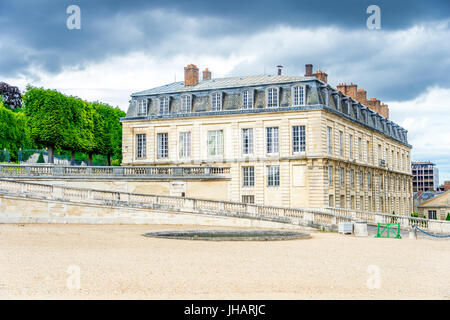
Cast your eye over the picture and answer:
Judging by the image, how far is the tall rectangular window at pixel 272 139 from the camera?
36625 millimetres

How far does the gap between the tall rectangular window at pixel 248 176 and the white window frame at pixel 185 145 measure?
4.52m

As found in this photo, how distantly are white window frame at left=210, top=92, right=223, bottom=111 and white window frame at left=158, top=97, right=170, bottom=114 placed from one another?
355cm

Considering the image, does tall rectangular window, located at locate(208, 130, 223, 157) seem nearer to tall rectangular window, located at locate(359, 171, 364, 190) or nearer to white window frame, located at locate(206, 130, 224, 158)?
white window frame, located at locate(206, 130, 224, 158)

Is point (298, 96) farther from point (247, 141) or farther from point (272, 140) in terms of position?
point (247, 141)

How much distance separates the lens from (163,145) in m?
40.0

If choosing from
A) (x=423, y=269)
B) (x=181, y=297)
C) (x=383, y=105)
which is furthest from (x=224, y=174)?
(x=383, y=105)

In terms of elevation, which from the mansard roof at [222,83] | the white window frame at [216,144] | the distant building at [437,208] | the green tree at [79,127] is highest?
the mansard roof at [222,83]

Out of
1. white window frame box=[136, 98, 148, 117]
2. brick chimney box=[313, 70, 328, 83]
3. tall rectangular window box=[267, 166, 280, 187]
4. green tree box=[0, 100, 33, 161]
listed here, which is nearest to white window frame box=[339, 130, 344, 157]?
brick chimney box=[313, 70, 328, 83]

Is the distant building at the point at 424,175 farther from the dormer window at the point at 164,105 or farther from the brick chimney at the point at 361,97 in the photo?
the dormer window at the point at 164,105

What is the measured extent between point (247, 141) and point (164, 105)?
7114mm

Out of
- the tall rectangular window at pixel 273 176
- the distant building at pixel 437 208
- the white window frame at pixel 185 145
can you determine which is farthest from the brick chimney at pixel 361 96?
the distant building at pixel 437 208

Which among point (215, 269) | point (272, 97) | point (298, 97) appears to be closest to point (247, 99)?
point (272, 97)
